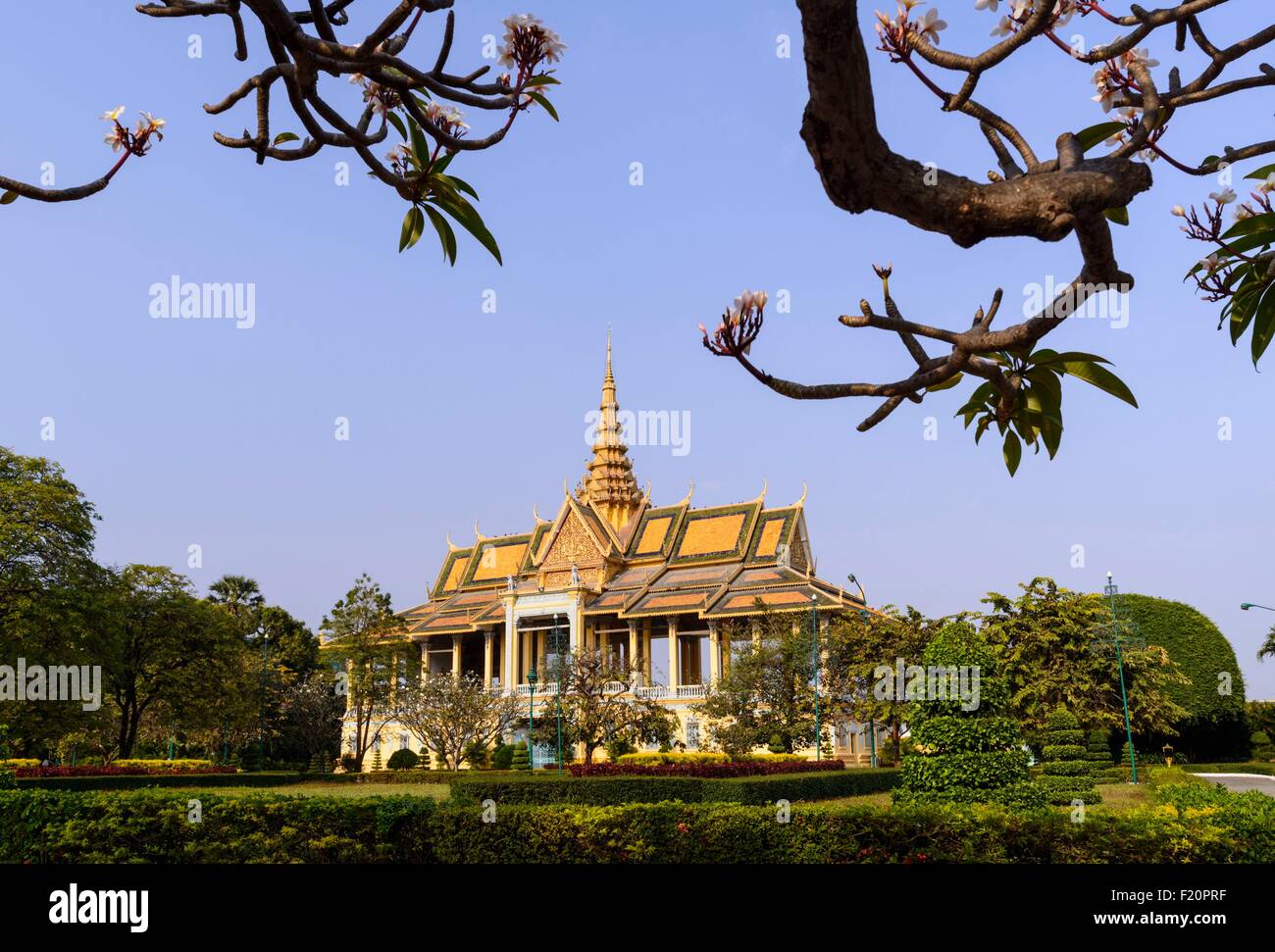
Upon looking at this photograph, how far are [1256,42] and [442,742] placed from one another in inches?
1388

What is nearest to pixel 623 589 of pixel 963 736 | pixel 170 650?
pixel 170 650

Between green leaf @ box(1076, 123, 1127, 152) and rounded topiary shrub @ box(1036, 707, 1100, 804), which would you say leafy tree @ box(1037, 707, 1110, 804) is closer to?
rounded topiary shrub @ box(1036, 707, 1100, 804)

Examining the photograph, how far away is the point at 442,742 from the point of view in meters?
35.8

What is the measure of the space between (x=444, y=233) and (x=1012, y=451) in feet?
5.87

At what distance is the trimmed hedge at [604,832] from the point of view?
32.3ft

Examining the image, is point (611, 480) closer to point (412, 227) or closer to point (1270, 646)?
point (1270, 646)

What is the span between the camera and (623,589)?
4919cm

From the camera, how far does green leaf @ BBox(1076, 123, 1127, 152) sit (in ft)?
9.26

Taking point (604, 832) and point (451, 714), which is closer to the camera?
point (604, 832)

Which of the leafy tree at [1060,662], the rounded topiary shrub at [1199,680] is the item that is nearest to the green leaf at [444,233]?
the leafy tree at [1060,662]

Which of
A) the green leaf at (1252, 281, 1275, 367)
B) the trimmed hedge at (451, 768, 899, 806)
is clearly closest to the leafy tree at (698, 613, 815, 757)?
the trimmed hedge at (451, 768, 899, 806)

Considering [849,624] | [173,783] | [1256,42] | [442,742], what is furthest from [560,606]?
[1256,42]

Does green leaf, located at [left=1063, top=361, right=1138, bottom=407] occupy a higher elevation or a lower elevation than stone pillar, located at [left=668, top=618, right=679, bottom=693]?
higher

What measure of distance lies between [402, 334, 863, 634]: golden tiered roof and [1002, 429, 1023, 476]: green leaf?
3684 cm
